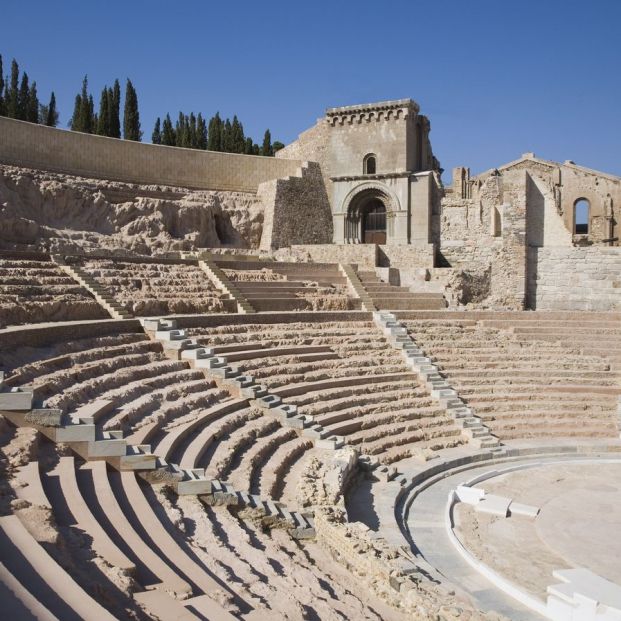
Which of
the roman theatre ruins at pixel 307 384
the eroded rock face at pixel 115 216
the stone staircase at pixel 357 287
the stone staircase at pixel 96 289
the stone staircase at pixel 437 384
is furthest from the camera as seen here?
the eroded rock face at pixel 115 216

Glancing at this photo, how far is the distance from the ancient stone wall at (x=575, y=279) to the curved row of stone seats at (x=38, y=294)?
635 inches

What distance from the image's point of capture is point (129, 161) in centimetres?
2603

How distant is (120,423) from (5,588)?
18.2 ft

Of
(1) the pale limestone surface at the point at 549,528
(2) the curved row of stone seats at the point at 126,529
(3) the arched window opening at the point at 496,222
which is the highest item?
(3) the arched window opening at the point at 496,222

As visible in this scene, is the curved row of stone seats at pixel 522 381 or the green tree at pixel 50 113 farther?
the green tree at pixel 50 113

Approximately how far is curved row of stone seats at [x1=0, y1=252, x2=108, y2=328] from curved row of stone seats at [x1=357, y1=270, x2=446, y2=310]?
9388 millimetres

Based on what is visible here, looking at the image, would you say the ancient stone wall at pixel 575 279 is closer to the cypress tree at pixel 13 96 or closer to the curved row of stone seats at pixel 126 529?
the curved row of stone seats at pixel 126 529

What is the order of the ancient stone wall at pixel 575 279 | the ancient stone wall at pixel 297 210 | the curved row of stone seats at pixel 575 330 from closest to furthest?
the curved row of stone seats at pixel 575 330
the ancient stone wall at pixel 575 279
the ancient stone wall at pixel 297 210

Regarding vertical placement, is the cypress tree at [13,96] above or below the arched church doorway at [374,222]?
above

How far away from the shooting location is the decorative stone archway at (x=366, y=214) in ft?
98.5

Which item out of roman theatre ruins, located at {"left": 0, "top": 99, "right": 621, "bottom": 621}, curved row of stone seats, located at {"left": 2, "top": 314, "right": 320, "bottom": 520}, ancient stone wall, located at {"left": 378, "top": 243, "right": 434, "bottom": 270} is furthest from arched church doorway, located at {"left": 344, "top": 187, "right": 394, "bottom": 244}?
curved row of stone seats, located at {"left": 2, "top": 314, "right": 320, "bottom": 520}

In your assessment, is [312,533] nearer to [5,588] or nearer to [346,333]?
[5,588]

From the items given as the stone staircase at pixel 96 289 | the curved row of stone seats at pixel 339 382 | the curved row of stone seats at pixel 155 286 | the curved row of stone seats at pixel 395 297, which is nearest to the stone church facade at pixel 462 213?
the curved row of stone seats at pixel 395 297

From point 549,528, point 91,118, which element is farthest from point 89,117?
point 549,528
